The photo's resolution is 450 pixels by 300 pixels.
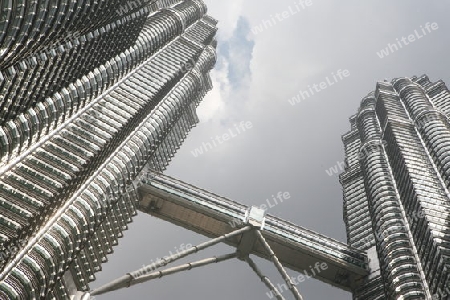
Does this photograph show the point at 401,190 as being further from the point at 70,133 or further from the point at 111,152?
the point at 70,133

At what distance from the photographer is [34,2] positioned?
54.2m

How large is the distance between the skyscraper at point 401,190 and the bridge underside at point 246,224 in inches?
169

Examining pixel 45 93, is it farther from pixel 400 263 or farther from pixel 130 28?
pixel 400 263

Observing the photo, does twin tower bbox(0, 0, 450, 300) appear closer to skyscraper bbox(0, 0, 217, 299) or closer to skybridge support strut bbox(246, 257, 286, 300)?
skyscraper bbox(0, 0, 217, 299)

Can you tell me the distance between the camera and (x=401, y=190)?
106 metres

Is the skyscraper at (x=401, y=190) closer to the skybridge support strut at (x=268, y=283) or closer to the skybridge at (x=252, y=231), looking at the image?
the skybridge at (x=252, y=231)

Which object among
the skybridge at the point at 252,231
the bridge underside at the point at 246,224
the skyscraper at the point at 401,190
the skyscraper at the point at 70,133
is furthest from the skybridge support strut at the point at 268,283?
the skyscraper at the point at 70,133

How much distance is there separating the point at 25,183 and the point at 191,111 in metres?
88.7

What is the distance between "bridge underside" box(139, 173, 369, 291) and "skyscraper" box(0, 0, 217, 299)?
5.07 m

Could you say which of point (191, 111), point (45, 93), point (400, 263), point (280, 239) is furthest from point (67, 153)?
point (191, 111)

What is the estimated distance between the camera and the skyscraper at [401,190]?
80.4 metres

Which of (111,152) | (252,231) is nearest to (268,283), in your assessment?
(252,231)

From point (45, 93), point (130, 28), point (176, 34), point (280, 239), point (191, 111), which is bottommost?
point (280, 239)

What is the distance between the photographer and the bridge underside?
89000mm
